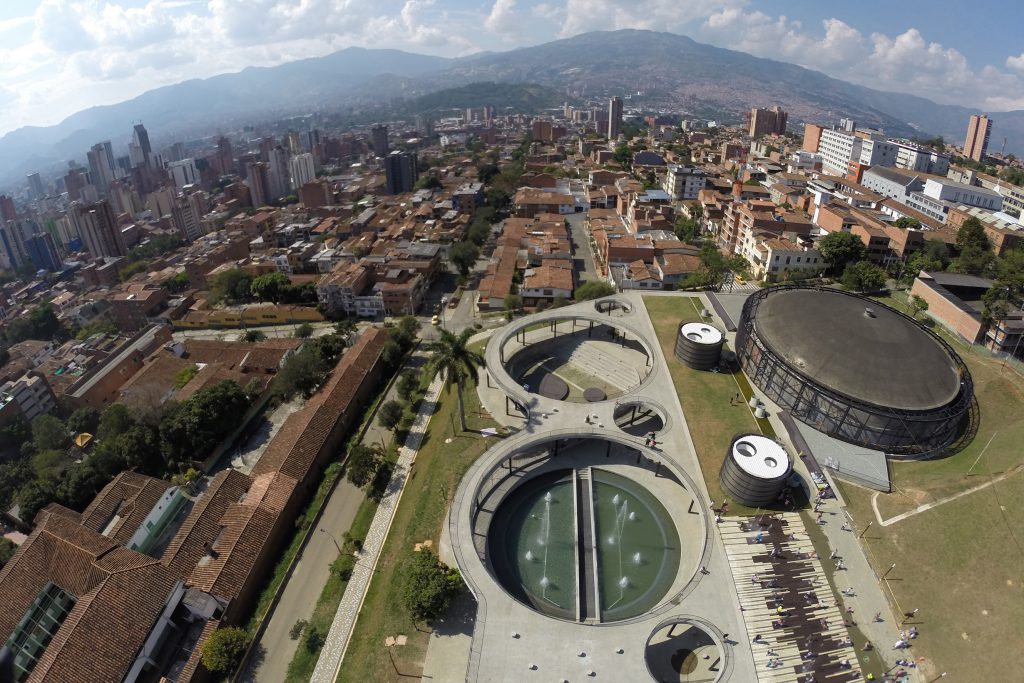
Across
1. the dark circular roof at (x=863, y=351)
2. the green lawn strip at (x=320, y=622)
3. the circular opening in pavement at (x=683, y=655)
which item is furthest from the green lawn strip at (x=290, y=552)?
the dark circular roof at (x=863, y=351)

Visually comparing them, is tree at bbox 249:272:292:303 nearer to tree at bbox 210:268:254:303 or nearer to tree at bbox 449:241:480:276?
tree at bbox 210:268:254:303

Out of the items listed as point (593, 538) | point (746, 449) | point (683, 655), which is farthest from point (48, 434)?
point (746, 449)

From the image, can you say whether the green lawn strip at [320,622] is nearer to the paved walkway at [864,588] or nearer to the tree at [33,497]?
the tree at [33,497]

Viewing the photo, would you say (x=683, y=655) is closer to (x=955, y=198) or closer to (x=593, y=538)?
(x=593, y=538)

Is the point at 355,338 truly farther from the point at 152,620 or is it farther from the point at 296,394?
the point at 152,620

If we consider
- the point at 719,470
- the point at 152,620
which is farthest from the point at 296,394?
the point at 719,470

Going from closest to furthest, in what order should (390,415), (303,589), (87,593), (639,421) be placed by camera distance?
(87,593), (303,589), (390,415), (639,421)
